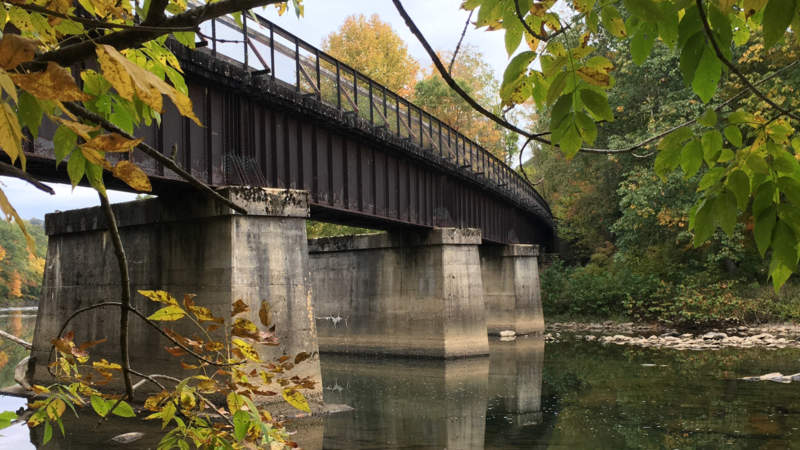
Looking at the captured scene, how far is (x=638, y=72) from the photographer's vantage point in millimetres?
39344

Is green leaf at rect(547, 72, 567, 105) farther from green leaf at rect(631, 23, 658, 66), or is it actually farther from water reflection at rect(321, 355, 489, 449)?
water reflection at rect(321, 355, 489, 449)

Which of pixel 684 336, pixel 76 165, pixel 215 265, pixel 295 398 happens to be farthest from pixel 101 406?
pixel 684 336

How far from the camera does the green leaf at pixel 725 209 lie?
234 cm

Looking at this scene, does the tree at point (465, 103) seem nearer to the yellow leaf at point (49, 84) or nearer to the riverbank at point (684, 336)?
the riverbank at point (684, 336)

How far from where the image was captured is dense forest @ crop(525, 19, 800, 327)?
3519 cm

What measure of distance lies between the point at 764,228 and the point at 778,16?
2.59 ft

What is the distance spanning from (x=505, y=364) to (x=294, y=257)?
1206 centimetres

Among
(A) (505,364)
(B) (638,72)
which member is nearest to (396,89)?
(B) (638,72)

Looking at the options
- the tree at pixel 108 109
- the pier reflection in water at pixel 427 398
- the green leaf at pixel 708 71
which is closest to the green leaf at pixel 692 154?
the green leaf at pixel 708 71

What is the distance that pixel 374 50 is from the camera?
2435 inches

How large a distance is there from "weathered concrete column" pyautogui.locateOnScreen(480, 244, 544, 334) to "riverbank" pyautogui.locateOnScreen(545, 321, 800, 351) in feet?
4.94

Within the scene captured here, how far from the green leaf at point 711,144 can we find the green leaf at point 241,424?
2.04 m

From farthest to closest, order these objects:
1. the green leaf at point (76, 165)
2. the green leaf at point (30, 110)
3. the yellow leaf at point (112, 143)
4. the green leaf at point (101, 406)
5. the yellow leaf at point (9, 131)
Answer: the green leaf at point (101, 406), the green leaf at point (76, 165), the green leaf at point (30, 110), the yellow leaf at point (112, 143), the yellow leaf at point (9, 131)

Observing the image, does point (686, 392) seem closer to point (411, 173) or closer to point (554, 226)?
point (411, 173)
